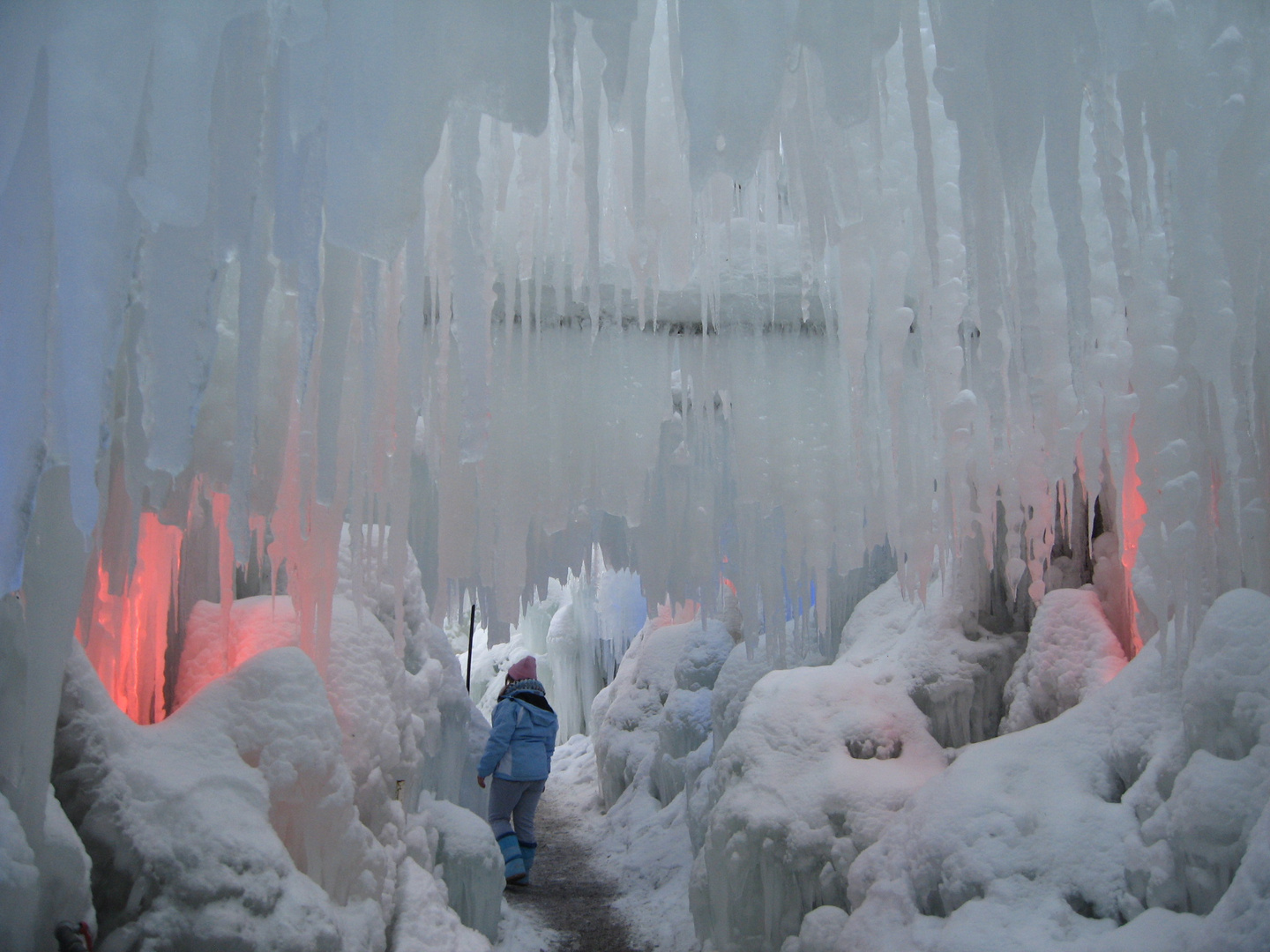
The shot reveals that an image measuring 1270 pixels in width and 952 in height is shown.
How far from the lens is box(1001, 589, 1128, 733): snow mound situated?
4.46 meters

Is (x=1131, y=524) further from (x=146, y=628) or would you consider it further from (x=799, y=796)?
(x=146, y=628)

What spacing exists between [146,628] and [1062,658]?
4.40 m

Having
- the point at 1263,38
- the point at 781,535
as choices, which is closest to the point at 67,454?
the point at 1263,38

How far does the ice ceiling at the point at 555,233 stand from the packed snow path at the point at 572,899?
109 inches

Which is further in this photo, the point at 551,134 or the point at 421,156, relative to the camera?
the point at 551,134

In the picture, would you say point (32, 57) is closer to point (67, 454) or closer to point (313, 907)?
point (67, 454)

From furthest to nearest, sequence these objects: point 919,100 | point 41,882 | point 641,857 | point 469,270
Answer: point 641,857 → point 41,882 → point 919,100 → point 469,270

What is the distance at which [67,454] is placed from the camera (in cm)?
154

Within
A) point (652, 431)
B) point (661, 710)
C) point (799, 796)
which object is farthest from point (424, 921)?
point (661, 710)

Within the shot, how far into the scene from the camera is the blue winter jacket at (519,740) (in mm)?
5965

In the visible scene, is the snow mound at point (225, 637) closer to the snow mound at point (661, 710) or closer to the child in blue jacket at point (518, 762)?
the child in blue jacket at point (518, 762)

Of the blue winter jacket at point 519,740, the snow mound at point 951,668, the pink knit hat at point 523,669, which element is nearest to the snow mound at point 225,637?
the blue winter jacket at point 519,740

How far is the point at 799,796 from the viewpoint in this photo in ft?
14.9

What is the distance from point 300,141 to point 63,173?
1.49ft
